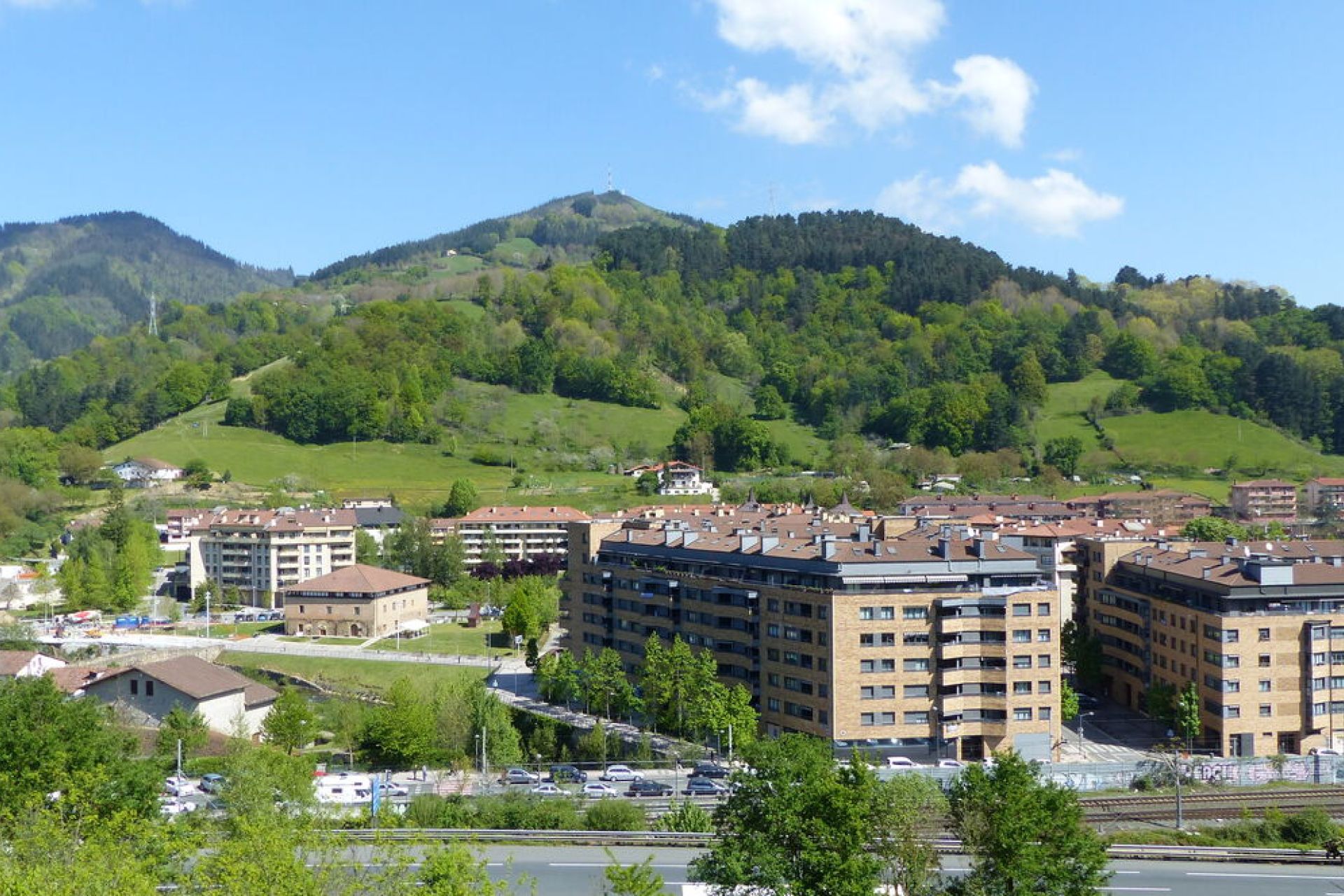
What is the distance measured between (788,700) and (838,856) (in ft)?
80.3

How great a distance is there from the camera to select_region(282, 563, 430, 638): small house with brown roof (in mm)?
80500

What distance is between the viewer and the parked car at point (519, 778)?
46.5 metres

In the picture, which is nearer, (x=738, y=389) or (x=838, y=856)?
(x=838, y=856)

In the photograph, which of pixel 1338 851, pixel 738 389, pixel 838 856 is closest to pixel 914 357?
pixel 738 389

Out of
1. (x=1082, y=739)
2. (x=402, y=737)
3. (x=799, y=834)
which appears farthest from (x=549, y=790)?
(x=1082, y=739)

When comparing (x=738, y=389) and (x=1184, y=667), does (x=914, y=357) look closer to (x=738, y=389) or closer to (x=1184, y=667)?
(x=738, y=389)

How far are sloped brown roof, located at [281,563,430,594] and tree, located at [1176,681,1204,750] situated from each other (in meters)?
46.7

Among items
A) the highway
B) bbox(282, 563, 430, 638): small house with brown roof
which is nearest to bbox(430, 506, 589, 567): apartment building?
bbox(282, 563, 430, 638): small house with brown roof

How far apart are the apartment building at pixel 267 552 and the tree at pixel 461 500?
1709 cm

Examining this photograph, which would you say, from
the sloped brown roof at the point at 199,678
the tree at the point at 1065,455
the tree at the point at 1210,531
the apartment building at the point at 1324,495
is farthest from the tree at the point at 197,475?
the apartment building at the point at 1324,495

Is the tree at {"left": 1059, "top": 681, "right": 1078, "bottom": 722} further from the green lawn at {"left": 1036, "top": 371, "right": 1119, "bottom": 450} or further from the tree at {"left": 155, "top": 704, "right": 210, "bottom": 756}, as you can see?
the green lawn at {"left": 1036, "top": 371, "right": 1119, "bottom": 450}

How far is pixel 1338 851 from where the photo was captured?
35.2 metres

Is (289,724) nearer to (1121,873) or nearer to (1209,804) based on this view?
(1121,873)

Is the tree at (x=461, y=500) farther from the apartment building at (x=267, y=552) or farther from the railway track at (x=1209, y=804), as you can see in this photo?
the railway track at (x=1209, y=804)
